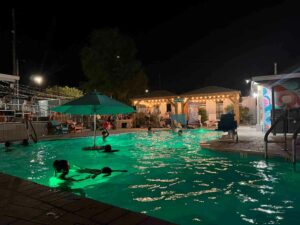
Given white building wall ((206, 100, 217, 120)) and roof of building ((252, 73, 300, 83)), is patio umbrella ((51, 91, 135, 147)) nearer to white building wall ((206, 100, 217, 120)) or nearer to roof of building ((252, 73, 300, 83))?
roof of building ((252, 73, 300, 83))

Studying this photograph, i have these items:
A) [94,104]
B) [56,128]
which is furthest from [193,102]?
[94,104]

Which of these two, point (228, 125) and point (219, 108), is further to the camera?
point (219, 108)

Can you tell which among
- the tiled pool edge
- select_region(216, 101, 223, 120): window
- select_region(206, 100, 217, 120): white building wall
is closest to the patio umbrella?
the tiled pool edge

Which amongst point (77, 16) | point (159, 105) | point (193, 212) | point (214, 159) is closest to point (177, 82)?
point (159, 105)

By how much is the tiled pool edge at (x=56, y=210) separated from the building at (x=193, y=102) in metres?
18.5

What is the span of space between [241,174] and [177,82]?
39469mm

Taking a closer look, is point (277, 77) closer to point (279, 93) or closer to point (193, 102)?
point (279, 93)

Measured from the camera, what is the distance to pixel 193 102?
77.3 ft

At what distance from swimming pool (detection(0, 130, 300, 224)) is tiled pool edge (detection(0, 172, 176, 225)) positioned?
857mm

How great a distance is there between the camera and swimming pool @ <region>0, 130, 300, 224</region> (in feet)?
11.0

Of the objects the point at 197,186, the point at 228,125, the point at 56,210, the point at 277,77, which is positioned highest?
the point at 277,77

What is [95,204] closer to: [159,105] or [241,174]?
[241,174]

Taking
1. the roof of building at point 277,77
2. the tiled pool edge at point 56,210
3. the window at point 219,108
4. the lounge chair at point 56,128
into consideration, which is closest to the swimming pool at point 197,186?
the tiled pool edge at point 56,210

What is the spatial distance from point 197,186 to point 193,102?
764 inches
